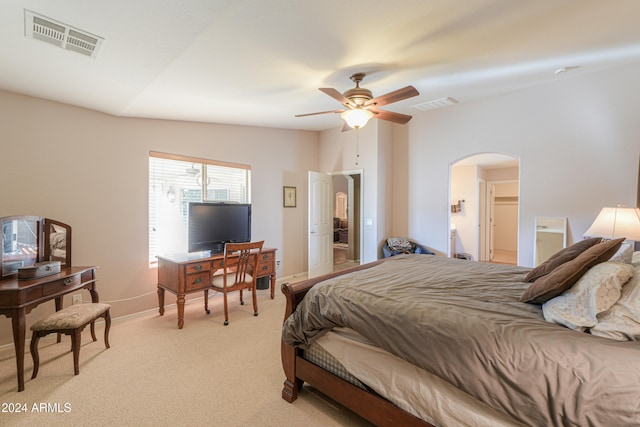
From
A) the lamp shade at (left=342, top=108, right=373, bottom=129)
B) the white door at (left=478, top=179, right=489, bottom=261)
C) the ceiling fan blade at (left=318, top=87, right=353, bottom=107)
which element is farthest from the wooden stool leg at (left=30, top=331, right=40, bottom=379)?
the white door at (left=478, top=179, right=489, bottom=261)

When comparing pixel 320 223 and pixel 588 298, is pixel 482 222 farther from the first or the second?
pixel 588 298

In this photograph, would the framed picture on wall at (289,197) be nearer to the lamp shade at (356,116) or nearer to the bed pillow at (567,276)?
the lamp shade at (356,116)

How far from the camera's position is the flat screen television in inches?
142

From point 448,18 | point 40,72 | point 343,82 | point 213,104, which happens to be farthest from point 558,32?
point 40,72

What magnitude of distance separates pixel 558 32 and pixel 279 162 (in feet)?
12.8

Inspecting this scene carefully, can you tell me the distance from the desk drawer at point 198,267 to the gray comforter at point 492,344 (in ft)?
5.62

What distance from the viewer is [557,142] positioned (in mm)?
3672

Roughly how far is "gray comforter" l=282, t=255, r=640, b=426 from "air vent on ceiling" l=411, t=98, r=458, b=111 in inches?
118

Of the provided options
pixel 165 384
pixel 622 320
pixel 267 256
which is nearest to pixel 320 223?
pixel 267 256

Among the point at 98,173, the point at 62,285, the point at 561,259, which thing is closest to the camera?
the point at 561,259

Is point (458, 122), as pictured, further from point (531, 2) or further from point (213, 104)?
point (213, 104)

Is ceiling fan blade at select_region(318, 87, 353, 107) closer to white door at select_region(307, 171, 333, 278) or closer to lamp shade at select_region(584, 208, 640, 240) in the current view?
white door at select_region(307, 171, 333, 278)

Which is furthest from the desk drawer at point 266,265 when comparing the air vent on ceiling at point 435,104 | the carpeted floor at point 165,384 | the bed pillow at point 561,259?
the air vent on ceiling at point 435,104

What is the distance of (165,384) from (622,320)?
9.29 feet
